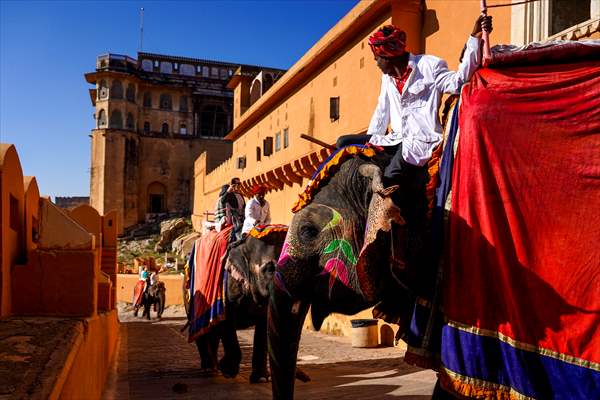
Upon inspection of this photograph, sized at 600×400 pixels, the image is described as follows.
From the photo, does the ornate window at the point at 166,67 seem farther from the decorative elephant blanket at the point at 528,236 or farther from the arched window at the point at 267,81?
the decorative elephant blanket at the point at 528,236

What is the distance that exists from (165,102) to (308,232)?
58.1 meters

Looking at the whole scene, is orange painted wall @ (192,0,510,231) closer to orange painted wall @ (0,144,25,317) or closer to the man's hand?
the man's hand

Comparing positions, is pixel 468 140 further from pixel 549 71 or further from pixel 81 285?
pixel 81 285

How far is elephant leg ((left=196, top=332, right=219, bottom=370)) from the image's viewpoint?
9484 millimetres

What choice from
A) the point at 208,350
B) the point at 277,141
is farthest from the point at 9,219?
the point at 277,141

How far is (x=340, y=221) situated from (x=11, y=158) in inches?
137

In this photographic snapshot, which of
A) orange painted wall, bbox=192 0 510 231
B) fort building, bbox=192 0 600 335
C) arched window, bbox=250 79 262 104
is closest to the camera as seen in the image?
fort building, bbox=192 0 600 335

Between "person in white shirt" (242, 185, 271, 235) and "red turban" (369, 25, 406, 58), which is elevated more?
"red turban" (369, 25, 406, 58)

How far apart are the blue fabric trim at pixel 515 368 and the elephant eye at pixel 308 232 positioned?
2.61ft

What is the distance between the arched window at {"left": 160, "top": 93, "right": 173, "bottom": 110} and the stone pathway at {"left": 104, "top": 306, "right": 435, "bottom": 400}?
151ft

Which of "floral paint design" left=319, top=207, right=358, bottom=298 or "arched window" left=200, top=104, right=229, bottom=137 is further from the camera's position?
"arched window" left=200, top=104, right=229, bottom=137

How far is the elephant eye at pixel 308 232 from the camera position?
316 centimetres

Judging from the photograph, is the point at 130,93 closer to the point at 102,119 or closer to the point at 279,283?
the point at 102,119

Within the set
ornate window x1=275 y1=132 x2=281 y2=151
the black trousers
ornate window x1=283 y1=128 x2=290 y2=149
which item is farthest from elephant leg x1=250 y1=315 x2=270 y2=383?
ornate window x1=275 y1=132 x2=281 y2=151
